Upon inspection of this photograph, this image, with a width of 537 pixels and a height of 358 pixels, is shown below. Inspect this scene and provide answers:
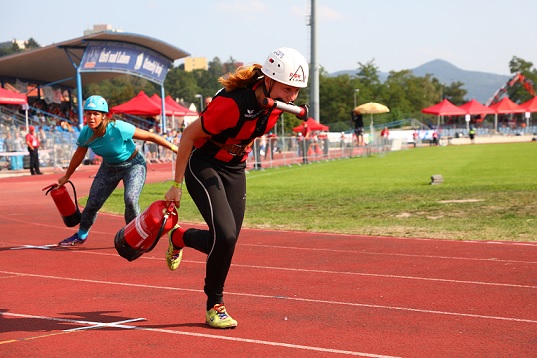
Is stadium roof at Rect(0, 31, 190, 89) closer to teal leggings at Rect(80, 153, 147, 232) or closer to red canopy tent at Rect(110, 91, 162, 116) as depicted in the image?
red canopy tent at Rect(110, 91, 162, 116)

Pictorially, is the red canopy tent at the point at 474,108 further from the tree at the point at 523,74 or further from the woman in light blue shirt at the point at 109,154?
the woman in light blue shirt at the point at 109,154

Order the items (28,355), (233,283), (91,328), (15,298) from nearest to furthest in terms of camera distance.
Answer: (28,355) → (91,328) → (15,298) → (233,283)

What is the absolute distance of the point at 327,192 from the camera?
67.3ft

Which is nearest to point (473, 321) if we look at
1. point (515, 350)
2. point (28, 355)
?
point (515, 350)

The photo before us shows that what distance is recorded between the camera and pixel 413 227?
12.9 m

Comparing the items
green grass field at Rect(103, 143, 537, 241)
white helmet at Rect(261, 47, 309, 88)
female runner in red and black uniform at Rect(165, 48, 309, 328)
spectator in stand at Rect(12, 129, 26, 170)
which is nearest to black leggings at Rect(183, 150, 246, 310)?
female runner in red and black uniform at Rect(165, 48, 309, 328)

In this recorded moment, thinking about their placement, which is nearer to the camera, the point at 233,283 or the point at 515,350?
the point at 515,350

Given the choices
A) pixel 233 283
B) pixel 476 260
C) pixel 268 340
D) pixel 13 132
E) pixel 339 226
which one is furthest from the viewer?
pixel 13 132

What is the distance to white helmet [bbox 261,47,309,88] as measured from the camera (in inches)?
224

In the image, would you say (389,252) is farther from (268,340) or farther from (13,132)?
(13,132)

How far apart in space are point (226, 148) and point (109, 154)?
4432 millimetres

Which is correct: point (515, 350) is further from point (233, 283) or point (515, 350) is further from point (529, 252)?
point (529, 252)

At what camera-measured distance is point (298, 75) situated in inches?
226

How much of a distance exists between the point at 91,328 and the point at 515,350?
3005 mm
